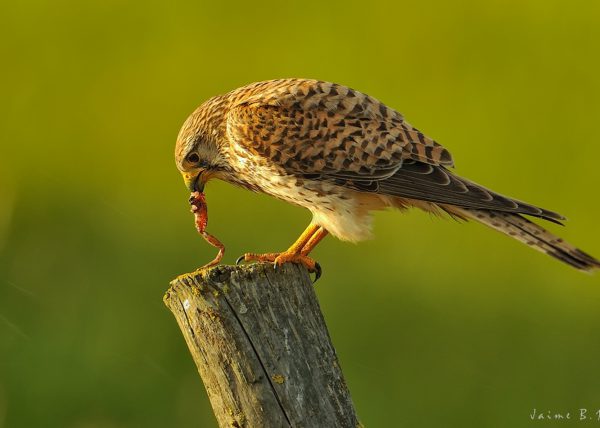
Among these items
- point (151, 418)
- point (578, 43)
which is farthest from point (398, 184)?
point (578, 43)

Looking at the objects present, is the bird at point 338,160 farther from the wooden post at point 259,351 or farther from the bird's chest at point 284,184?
the wooden post at point 259,351

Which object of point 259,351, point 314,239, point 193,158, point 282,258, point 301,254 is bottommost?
point 259,351

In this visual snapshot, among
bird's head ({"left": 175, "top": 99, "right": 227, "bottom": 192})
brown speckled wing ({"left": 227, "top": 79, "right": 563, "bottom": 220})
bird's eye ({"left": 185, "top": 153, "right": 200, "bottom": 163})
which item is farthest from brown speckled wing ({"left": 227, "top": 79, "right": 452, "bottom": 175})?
bird's eye ({"left": 185, "top": 153, "right": 200, "bottom": 163})

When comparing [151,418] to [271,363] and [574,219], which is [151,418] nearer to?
[271,363]

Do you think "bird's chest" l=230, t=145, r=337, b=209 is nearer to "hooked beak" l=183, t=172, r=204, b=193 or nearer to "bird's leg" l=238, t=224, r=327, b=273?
"bird's leg" l=238, t=224, r=327, b=273

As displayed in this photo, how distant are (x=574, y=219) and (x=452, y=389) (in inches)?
102

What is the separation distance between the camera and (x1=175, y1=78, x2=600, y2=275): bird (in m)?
5.82

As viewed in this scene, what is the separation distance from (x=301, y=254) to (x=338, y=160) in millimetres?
606

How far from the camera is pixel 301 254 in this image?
18.3ft

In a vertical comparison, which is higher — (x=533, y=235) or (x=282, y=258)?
(x=533, y=235)

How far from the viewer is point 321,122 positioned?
19.4 ft
